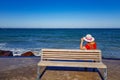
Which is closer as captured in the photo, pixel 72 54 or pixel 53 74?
pixel 72 54

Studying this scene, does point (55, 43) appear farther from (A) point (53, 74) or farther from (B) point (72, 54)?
(B) point (72, 54)

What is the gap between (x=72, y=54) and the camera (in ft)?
20.5

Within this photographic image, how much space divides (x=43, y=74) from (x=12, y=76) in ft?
3.47

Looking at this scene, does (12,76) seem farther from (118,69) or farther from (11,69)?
Answer: (118,69)

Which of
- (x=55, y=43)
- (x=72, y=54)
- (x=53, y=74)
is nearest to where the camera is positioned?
(x=72, y=54)

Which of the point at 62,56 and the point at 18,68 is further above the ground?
the point at 62,56

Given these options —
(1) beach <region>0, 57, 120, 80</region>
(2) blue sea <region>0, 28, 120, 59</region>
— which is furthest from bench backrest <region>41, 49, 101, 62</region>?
(2) blue sea <region>0, 28, 120, 59</region>

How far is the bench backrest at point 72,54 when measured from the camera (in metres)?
6.16

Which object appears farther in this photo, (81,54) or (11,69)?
(11,69)

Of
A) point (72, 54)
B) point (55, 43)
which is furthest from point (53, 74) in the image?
point (55, 43)

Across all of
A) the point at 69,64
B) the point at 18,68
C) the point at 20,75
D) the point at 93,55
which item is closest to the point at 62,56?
the point at 69,64

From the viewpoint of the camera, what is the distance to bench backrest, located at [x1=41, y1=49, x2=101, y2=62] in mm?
6164

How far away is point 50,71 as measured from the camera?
7074mm

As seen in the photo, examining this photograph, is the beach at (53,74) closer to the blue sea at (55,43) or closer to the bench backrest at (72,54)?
the bench backrest at (72,54)
